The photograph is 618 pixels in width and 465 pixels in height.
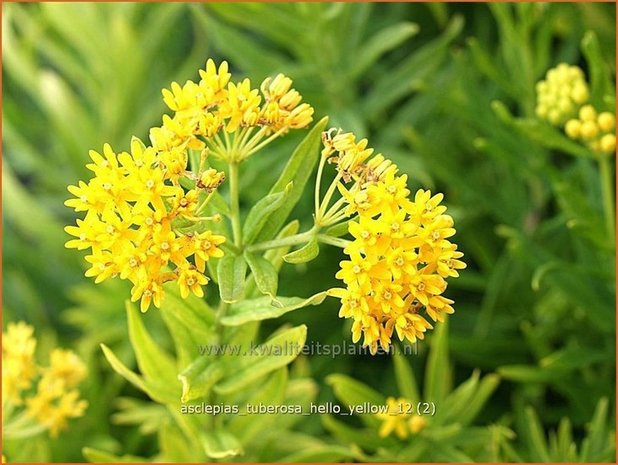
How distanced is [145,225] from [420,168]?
2.95 ft

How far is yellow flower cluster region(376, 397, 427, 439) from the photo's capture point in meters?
1.46

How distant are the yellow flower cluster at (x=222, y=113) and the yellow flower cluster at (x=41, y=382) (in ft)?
1.98

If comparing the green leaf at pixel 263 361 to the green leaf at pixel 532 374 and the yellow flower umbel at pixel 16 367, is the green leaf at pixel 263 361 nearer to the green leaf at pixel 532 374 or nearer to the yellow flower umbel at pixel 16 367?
the yellow flower umbel at pixel 16 367

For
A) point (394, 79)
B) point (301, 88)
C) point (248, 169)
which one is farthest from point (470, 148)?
point (248, 169)

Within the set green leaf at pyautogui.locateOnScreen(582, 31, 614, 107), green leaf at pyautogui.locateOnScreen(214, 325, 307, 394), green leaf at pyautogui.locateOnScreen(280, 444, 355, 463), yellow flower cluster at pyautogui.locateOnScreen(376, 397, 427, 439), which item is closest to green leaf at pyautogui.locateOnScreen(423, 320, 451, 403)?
yellow flower cluster at pyautogui.locateOnScreen(376, 397, 427, 439)

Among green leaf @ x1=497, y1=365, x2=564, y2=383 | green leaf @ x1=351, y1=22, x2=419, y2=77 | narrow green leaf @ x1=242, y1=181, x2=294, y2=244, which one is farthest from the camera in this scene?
green leaf @ x1=351, y1=22, x2=419, y2=77

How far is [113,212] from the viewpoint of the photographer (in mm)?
994

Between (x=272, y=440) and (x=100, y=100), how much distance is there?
3.44ft

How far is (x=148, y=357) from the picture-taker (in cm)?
129

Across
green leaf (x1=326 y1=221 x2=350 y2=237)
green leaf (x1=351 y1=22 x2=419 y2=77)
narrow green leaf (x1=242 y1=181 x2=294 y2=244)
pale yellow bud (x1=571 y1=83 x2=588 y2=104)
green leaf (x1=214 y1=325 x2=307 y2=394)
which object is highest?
green leaf (x1=351 y1=22 x2=419 y2=77)

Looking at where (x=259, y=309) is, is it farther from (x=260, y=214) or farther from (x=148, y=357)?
(x=148, y=357)

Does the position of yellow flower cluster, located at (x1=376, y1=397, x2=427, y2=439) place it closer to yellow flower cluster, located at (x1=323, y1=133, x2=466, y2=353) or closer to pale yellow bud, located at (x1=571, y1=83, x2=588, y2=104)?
yellow flower cluster, located at (x1=323, y1=133, x2=466, y2=353)

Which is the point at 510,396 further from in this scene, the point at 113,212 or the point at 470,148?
the point at 113,212

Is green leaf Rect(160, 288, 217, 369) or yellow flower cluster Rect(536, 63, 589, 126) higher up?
yellow flower cluster Rect(536, 63, 589, 126)
